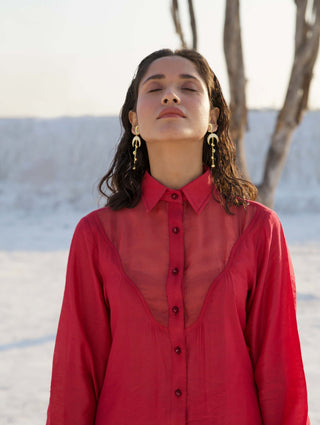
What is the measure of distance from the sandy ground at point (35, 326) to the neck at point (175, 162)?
2.60 m

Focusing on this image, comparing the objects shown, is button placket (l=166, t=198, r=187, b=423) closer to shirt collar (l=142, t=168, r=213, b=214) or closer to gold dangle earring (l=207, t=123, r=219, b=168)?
shirt collar (l=142, t=168, r=213, b=214)

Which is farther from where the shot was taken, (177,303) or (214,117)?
(214,117)

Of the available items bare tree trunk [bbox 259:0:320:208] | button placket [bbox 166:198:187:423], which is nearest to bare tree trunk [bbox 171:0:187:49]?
bare tree trunk [bbox 259:0:320:208]

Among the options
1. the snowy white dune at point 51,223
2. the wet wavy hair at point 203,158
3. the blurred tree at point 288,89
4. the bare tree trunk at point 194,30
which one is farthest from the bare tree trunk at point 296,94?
the wet wavy hair at point 203,158

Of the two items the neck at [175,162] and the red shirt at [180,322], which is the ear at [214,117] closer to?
the neck at [175,162]

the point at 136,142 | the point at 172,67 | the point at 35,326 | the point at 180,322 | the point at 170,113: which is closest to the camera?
the point at 180,322

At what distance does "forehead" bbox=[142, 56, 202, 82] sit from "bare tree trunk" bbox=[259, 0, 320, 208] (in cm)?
360

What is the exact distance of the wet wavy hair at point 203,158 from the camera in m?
1.90

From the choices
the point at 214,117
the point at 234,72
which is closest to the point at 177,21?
the point at 234,72

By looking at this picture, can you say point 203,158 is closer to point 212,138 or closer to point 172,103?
point 212,138

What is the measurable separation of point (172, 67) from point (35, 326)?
4.73 m

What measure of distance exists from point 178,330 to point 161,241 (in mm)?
270

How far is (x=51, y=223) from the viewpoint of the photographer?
51.5ft

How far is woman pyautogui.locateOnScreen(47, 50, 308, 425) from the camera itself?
66.2 inches
